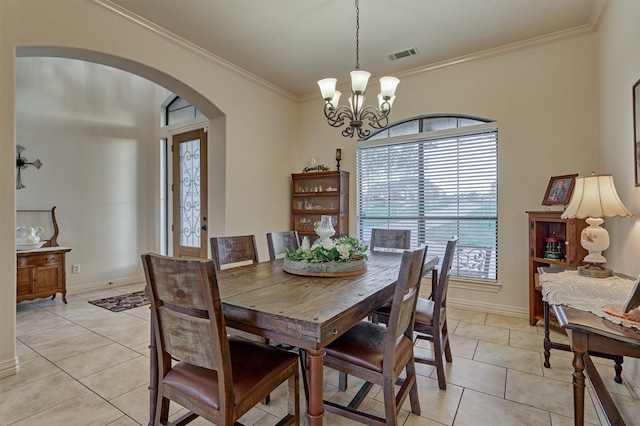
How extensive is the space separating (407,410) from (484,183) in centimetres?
280

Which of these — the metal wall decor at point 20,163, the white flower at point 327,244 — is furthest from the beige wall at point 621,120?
the metal wall decor at point 20,163

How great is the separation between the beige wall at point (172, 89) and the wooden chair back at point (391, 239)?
1.78m

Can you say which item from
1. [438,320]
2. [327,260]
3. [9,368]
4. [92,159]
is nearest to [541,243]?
[438,320]

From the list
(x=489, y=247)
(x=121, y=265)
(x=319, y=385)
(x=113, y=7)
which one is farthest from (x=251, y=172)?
(x=319, y=385)

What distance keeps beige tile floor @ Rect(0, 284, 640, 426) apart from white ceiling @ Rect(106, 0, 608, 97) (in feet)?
9.86

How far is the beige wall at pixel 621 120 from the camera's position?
7.01 ft

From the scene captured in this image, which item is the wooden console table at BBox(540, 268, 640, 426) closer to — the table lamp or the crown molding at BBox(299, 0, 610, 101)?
the table lamp

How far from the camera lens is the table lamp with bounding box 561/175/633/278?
204cm

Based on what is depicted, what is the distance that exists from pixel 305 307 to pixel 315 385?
31 centimetres

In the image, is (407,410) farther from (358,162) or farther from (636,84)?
(358,162)

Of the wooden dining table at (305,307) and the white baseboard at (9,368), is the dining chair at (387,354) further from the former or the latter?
the white baseboard at (9,368)

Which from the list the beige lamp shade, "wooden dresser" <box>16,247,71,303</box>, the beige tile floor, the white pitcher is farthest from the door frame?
the beige lamp shade

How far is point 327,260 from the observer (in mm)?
2131

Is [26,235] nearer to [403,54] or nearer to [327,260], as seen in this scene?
[327,260]
